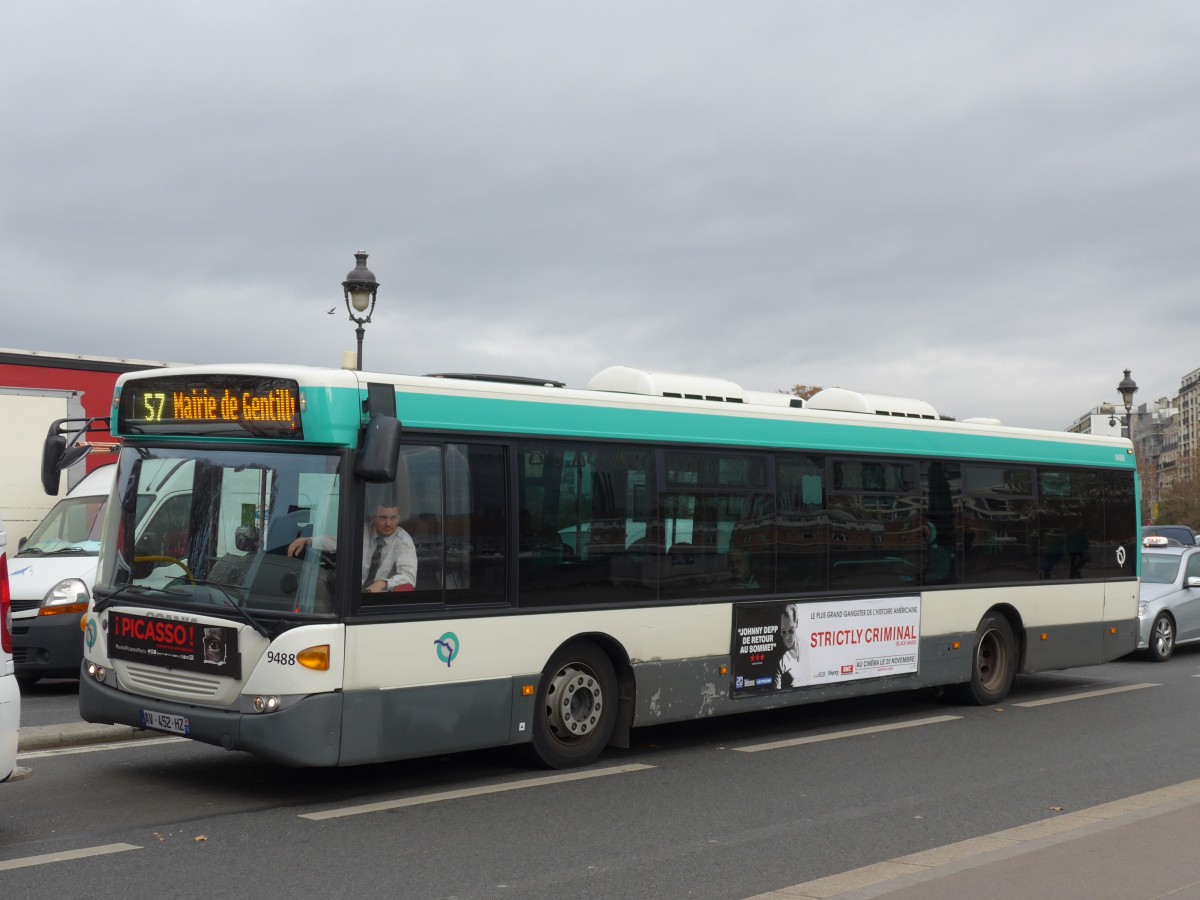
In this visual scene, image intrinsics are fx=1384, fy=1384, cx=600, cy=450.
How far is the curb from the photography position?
32.7 feet

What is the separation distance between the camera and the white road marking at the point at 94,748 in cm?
973

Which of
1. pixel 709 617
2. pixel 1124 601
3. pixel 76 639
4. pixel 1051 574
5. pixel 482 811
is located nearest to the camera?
pixel 482 811

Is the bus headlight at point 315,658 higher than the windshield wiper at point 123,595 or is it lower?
lower

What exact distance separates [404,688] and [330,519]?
1148 millimetres

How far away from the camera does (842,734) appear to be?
460 inches

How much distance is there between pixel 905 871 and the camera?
21.8 ft

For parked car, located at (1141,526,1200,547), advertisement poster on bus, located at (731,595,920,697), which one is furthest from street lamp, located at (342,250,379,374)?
parked car, located at (1141,526,1200,547)

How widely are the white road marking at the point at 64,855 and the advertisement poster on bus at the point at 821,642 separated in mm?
5169

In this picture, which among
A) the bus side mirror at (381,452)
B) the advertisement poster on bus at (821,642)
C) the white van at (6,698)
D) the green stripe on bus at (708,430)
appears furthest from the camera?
the advertisement poster on bus at (821,642)

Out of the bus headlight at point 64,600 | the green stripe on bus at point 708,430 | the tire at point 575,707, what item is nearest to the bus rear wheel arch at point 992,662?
the green stripe on bus at point 708,430

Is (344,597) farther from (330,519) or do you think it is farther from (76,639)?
(76,639)

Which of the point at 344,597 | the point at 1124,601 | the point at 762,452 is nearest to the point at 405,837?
the point at 344,597

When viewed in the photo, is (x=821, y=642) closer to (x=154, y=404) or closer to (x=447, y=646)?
(x=447, y=646)

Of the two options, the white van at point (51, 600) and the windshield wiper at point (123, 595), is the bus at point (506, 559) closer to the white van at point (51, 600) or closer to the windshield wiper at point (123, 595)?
the windshield wiper at point (123, 595)
